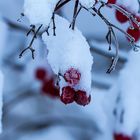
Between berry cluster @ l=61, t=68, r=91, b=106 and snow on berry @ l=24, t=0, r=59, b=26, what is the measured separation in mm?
147

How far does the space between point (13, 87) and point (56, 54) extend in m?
2.60

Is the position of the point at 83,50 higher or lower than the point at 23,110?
lower

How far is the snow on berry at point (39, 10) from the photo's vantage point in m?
1.39

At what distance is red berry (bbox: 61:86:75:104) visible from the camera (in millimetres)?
1423

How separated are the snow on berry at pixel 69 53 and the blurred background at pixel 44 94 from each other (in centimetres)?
81

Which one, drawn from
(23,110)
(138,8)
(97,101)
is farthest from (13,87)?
(138,8)

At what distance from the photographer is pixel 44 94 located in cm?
312

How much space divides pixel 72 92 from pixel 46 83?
152 cm

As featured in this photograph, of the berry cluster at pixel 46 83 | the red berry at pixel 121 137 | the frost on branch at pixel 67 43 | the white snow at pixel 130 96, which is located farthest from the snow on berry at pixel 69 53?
the berry cluster at pixel 46 83

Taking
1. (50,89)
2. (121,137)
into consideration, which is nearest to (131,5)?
(121,137)

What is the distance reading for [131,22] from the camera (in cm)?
159

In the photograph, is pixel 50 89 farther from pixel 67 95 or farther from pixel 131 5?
pixel 67 95

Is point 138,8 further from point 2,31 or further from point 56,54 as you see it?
point 2,31

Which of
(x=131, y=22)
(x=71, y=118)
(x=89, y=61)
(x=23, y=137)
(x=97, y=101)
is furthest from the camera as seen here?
(x=23, y=137)
